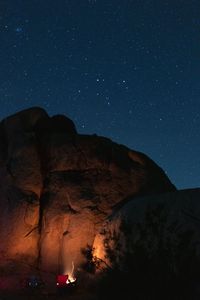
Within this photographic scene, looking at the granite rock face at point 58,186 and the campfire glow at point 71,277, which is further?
the granite rock face at point 58,186

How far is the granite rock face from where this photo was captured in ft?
47.9

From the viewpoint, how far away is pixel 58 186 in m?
15.5

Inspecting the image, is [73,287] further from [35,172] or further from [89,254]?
[35,172]

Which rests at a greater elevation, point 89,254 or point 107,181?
point 107,181

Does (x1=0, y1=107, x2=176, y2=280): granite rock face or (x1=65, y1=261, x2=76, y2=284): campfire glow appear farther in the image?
(x1=0, y1=107, x2=176, y2=280): granite rock face

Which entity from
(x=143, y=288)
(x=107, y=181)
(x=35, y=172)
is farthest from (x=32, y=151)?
(x=143, y=288)

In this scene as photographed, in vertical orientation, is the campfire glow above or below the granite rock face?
below

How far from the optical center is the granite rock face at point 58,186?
1459 cm

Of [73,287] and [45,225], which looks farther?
[45,225]

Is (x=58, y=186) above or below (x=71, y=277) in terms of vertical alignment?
above

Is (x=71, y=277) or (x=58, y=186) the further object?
(x=58, y=186)

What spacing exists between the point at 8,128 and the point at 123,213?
7.26 m

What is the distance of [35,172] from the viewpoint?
16031 mm

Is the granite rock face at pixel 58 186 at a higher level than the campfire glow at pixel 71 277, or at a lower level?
higher
